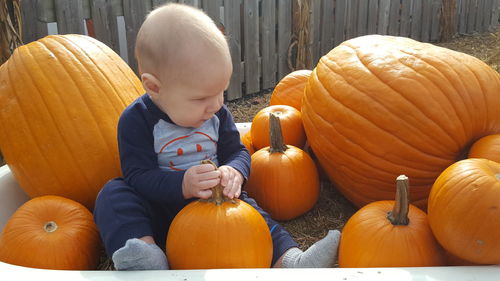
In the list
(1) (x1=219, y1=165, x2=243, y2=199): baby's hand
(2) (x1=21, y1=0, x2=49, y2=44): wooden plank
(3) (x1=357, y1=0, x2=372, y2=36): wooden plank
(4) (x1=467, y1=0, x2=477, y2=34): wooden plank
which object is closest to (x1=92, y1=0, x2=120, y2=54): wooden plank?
(2) (x1=21, y1=0, x2=49, y2=44): wooden plank

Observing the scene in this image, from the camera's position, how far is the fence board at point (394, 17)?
656 centimetres

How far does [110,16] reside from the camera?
3752 mm

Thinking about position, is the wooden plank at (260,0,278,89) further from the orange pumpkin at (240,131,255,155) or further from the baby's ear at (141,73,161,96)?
the baby's ear at (141,73,161,96)

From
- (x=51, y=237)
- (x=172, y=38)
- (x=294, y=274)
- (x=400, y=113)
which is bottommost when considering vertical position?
(x=51, y=237)

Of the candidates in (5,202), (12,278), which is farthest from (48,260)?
(5,202)

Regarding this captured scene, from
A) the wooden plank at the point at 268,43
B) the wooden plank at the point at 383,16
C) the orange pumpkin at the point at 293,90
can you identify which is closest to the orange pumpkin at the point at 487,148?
the orange pumpkin at the point at 293,90

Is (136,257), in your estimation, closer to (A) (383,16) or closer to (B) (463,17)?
(A) (383,16)

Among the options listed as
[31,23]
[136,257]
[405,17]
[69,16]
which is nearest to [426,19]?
[405,17]

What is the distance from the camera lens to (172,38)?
1.29m

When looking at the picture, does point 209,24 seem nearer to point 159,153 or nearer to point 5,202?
point 159,153

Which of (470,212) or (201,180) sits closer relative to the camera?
(470,212)

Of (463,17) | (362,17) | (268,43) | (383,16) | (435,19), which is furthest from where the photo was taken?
(463,17)

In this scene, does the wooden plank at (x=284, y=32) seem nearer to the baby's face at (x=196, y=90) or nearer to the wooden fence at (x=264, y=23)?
the wooden fence at (x=264, y=23)

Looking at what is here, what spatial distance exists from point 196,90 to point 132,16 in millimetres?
2841
